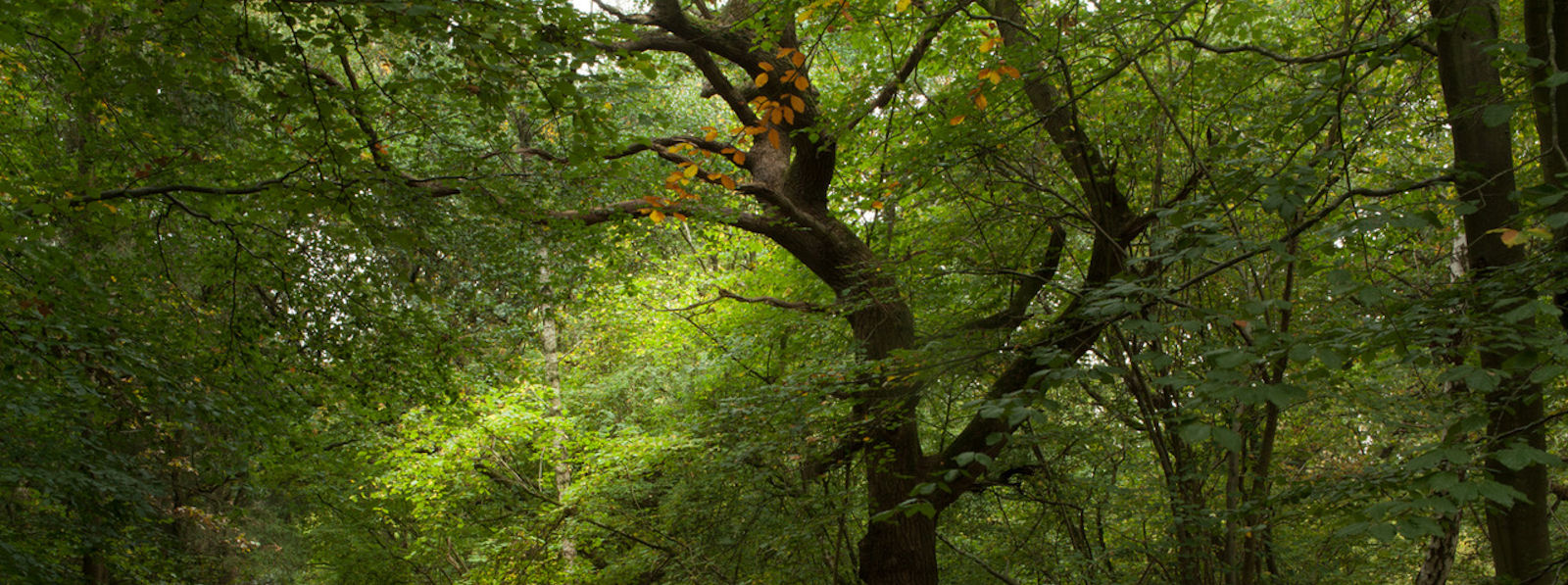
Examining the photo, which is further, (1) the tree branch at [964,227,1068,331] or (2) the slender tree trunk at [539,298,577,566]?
(2) the slender tree trunk at [539,298,577,566]

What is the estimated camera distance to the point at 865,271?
5625 mm

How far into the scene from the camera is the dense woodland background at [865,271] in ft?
8.91

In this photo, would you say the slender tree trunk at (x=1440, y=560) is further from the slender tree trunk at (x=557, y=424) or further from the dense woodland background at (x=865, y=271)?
the slender tree trunk at (x=557, y=424)

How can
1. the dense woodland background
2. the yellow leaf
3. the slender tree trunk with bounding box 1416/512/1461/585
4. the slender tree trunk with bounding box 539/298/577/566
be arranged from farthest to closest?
the slender tree trunk with bounding box 539/298/577/566 → the slender tree trunk with bounding box 1416/512/1461/585 → the dense woodland background → the yellow leaf

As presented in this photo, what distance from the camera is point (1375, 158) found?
594cm

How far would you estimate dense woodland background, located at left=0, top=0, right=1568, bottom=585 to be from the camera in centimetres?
272

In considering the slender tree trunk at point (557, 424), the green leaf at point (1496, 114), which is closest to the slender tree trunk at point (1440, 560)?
the green leaf at point (1496, 114)

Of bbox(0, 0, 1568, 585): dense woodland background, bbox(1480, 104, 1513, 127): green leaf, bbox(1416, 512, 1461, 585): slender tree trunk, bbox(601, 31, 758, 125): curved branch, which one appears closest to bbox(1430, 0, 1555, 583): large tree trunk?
bbox(0, 0, 1568, 585): dense woodland background

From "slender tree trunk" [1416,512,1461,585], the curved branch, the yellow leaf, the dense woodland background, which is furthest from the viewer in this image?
the curved branch

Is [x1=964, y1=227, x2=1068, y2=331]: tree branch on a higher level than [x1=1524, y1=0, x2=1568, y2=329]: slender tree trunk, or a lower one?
higher

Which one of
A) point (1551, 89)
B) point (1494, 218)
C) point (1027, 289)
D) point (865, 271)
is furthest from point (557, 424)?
point (1551, 89)

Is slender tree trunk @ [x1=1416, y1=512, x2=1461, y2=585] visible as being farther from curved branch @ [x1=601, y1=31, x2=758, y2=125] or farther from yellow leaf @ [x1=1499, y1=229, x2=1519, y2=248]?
curved branch @ [x1=601, y1=31, x2=758, y2=125]

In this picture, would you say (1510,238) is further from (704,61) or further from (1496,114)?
(704,61)

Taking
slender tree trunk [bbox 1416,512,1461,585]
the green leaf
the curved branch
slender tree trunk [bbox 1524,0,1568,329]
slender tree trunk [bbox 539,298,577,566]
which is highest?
the curved branch
